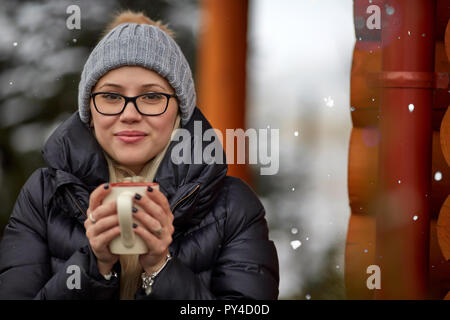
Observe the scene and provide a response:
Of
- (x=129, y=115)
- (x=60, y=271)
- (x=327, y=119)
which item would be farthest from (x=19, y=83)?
(x=327, y=119)

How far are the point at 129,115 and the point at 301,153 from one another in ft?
1.92

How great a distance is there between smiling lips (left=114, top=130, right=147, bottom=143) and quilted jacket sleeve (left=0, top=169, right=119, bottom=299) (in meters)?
0.24

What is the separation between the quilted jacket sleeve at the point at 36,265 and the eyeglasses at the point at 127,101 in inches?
10.5

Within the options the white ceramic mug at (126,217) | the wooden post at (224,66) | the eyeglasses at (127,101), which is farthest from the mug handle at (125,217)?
the wooden post at (224,66)

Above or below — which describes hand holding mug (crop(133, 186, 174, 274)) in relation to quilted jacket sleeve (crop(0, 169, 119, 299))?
above

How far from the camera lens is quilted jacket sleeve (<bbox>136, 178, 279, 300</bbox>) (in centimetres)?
98

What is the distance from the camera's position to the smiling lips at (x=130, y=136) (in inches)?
41.5

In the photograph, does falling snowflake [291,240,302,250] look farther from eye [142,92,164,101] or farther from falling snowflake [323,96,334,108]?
eye [142,92,164,101]

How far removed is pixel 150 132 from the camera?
3.50 ft

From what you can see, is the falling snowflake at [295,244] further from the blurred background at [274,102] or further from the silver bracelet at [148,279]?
the silver bracelet at [148,279]

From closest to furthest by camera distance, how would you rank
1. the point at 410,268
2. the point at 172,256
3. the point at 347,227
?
the point at 172,256
the point at 410,268
the point at 347,227

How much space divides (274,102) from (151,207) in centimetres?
66

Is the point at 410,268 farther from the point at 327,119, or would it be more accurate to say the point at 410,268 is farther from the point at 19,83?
the point at 19,83

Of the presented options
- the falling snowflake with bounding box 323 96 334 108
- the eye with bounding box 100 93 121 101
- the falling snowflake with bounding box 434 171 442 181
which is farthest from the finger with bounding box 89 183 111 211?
the falling snowflake with bounding box 434 171 442 181
